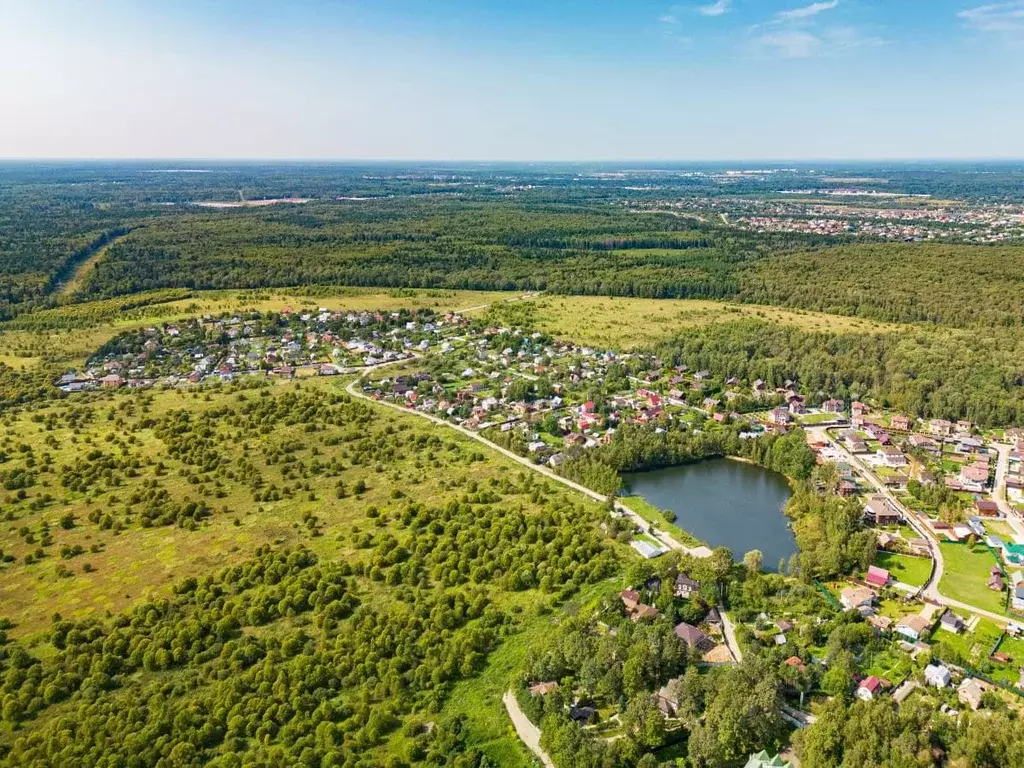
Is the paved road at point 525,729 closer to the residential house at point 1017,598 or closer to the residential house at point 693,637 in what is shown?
the residential house at point 693,637

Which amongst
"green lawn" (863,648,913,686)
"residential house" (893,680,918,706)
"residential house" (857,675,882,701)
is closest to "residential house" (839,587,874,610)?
"green lawn" (863,648,913,686)

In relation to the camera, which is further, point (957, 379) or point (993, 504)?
point (957, 379)

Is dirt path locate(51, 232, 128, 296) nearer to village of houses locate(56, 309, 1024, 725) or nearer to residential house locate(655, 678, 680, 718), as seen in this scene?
village of houses locate(56, 309, 1024, 725)

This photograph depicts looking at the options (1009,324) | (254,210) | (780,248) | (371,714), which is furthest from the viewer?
(254,210)

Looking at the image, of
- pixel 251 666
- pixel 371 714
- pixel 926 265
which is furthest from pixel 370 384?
pixel 926 265

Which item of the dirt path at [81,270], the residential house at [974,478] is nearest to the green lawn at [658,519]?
the residential house at [974,478]

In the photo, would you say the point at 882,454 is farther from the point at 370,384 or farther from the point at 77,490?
the point at 77,490
